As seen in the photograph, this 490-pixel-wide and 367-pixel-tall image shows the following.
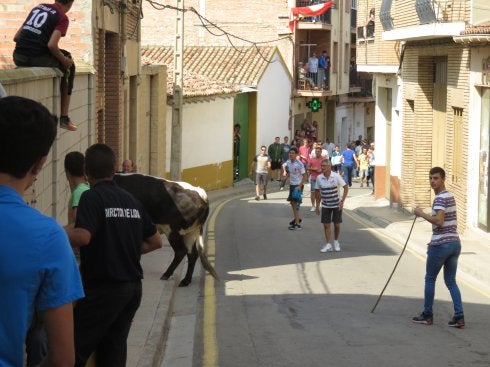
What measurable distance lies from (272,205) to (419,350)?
21218 mm

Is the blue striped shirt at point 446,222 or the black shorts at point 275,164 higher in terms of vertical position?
the blue striped shirt at point 446,222

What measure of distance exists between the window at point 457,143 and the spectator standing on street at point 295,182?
Result: 360cm

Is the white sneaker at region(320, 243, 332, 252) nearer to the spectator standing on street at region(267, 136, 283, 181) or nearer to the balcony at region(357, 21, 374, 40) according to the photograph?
the balcony at region(357, 21, 374, 40)

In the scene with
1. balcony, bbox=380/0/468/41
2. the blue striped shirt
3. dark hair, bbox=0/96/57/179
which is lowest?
the blue striped shirt

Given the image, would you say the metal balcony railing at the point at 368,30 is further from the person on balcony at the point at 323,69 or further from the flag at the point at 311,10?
the person on balcony at the point at 323,69

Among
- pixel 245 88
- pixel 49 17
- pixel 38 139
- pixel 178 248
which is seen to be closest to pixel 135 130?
pixel 178 248

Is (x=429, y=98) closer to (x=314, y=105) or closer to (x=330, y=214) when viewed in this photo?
(x=330, y=214)

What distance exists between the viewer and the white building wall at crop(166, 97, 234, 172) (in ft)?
120

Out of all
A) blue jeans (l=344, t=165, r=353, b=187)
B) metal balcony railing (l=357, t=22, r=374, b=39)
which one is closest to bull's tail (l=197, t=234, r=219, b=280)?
metal balcony railing (l=357, t=22, r=374, b=39)

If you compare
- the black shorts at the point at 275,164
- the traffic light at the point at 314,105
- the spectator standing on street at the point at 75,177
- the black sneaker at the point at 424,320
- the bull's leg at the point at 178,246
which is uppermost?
the traffic light at the point at 314,105

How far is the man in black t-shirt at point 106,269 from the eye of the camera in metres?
6.44

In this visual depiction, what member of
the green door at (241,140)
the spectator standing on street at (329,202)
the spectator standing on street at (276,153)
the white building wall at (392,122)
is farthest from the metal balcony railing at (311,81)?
the spectator standing on street at (329,202)

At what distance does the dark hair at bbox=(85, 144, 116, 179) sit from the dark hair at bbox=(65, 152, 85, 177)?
947 mm

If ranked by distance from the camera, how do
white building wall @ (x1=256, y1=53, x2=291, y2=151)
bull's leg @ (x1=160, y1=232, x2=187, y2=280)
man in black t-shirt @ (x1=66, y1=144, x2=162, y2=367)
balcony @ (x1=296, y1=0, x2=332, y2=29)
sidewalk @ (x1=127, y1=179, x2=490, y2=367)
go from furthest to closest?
balcony @ (x1=296, y1=0, x2=332, y2=29) < white building wall @ (x1=256, y1=53, x2=291, y2=151) < bull's leg @ (x1=160, y1=232, x2=187, y2=280) < sidewalk @ (x1=127, y1=179, x2=490, y2=367) < man in black t-shirt @ (x1=66, y1=144, x2=162, y2=367)
